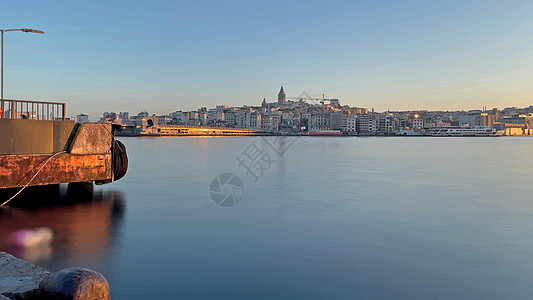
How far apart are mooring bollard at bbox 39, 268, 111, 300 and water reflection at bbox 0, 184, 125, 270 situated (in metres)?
4.22

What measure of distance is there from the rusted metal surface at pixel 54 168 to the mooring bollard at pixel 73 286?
11359mm

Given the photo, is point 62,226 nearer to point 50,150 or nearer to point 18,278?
point 50,150

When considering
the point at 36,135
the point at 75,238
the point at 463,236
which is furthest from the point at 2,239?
the point at 463,236

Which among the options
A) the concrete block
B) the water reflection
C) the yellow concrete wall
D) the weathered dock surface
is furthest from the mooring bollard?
the yellow concrete wall

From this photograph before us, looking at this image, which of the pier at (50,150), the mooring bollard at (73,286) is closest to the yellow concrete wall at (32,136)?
the pier at (50,150)

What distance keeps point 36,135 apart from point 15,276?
36.6 ft

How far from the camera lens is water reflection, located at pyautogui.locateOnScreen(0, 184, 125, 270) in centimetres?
1088

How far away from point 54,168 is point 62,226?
11.8 feet

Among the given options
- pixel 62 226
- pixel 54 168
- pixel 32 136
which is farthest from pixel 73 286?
pixel 32 136

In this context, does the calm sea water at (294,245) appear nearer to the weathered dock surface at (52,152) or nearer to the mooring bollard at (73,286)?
the weathered dock surface at (52,152)

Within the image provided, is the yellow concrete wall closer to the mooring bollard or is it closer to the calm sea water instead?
the calm sea water

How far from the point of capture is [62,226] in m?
14.2

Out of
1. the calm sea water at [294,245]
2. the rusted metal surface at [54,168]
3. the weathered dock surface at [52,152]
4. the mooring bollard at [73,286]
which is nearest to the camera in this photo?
the mooring bollard at [73,286]

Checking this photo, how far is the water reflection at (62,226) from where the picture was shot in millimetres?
10883
